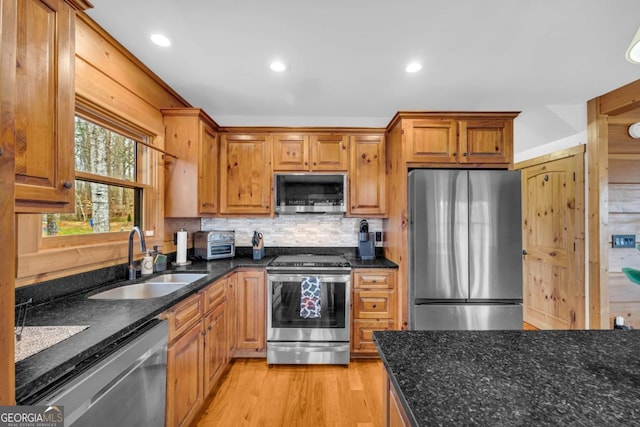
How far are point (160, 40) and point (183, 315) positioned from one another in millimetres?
1743

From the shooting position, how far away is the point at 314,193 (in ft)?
9.57

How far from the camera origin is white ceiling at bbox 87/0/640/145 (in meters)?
1.52

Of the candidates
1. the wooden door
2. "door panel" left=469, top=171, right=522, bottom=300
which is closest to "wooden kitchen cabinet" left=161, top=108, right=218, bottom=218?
"door panel" left=469, top=171, right=522, bottom=300

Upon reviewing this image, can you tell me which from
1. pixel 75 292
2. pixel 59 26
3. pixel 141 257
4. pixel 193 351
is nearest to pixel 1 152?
pixel 59 26

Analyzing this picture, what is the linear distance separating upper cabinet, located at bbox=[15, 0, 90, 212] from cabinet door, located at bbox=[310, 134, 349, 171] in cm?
209

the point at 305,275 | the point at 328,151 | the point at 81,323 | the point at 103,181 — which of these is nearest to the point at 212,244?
the point at 305,275

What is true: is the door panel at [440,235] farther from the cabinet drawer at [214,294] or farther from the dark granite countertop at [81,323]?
the dark granite countertop at [81,323]

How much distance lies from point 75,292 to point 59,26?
4.41 ft

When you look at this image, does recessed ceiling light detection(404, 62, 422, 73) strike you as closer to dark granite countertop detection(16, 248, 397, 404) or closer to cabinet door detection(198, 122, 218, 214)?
cabinet door detection(198, 122, 218, 214)

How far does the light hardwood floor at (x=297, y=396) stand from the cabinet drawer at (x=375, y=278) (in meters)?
0.72

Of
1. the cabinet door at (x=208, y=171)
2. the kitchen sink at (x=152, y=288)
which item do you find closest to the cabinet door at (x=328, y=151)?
the cabinet door at (x=208, y=171)

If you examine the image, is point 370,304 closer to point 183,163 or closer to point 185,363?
point 185,363

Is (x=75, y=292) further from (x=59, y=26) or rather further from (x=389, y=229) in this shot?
(x=389, y=229)

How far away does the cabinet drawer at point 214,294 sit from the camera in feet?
6.31
